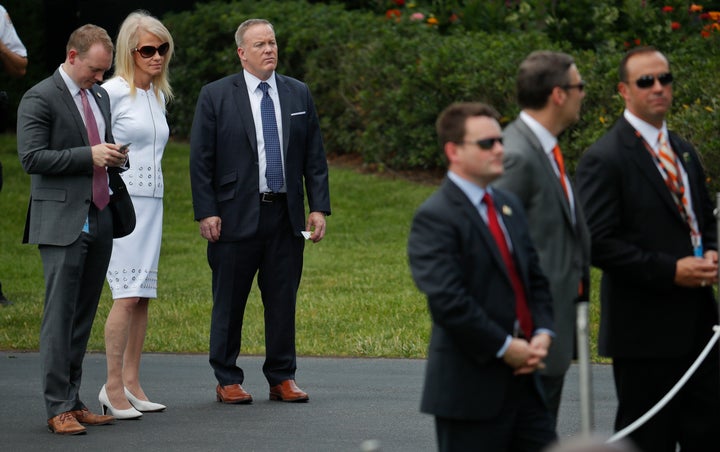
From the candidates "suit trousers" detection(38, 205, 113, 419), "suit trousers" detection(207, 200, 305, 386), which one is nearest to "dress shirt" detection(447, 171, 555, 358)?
"suit trousers" detection(38, 205, 113, 419)

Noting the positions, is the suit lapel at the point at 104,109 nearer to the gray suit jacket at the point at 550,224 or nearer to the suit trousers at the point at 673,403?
the gray suit jacket at the point at 550,224

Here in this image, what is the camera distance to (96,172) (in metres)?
7.48

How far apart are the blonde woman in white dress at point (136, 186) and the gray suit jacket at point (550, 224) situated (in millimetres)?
3097

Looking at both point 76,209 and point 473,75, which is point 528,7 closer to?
point 473,75

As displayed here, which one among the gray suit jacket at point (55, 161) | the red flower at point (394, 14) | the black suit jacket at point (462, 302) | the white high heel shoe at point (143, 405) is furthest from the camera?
the red flower at point (394, 14)

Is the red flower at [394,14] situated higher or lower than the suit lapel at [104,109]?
higher

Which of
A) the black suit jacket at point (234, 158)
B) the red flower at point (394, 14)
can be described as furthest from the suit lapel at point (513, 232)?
the red flower at point (394, 14)

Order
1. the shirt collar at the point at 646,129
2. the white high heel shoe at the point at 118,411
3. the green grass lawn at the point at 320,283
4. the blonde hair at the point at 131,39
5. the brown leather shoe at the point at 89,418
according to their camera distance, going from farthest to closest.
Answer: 1. the green grass lawn at the point at 320,283
2. the blonde hair at the point at 131,39
3. the white high heel shoe at the point at 118,411
4. the brown leather shoe at the point at 89,418
5. the shirt collar at the point at 646,129

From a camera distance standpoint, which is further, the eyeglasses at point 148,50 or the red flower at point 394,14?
the red flower at point 394,14

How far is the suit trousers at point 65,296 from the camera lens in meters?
7.37

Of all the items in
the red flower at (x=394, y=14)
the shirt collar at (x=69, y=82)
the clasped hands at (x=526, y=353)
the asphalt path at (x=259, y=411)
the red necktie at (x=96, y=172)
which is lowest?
the asphalt path at (x=259, y=411)

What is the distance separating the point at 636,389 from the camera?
19.6 ft

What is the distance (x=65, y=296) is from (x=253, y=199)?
1.40 m

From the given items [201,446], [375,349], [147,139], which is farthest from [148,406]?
[375,349]
